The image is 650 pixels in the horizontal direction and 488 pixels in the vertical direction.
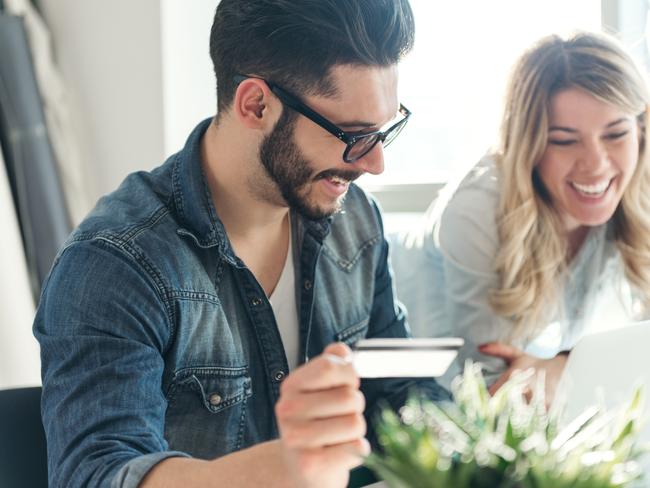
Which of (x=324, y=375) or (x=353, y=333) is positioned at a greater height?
(x=324, y=375)

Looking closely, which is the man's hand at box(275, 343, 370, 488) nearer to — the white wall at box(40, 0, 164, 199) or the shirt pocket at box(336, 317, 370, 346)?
the shirt pocket at box(336, 317, 370, 346)

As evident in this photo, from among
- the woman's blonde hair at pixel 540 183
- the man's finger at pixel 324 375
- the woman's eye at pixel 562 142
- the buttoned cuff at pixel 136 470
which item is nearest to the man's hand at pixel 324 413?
the man's finger at pixel 324 375

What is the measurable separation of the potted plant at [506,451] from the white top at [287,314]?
848 mm

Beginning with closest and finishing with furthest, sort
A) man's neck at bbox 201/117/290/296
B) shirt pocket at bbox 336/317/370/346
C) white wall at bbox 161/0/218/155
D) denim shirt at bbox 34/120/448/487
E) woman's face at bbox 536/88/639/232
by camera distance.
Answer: denim shirt at bbox 34/120/448/487, man's neck at bbox 201/117/290/296, shirt pocket at bbox 336/317/370/346, woman's face at bbox 536/88/639/232, white wall at bbox 161/0/218/155

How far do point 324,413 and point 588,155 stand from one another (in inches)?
50.0

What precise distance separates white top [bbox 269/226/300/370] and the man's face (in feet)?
0.47

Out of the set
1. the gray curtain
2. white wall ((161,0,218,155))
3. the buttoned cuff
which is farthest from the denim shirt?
the gray curtain

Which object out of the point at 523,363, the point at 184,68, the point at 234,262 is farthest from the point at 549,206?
the point at 184,68

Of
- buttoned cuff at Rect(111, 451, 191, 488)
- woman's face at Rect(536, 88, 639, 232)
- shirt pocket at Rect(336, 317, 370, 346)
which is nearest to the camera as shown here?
buttoned cuff at Rect(111, 451, 191, 488)

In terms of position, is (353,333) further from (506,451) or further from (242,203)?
(506,451)

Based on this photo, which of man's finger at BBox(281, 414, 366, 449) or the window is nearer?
man's finger at BBox(281, 414, 366, 449)

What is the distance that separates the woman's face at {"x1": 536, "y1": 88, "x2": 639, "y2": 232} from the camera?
6.17ft

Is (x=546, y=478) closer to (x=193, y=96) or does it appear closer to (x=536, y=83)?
(x=536, y=83)

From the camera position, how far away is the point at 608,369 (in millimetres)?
1028
